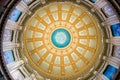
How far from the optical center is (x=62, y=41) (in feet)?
113

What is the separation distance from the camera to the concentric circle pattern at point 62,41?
3075cm

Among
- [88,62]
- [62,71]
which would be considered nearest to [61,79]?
[62,71]

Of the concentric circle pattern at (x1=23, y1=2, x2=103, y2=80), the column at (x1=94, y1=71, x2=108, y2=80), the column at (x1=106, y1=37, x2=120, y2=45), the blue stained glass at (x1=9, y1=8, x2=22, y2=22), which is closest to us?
the blue stained glass at (x1=9, y1=8, x2=22, y2=22)

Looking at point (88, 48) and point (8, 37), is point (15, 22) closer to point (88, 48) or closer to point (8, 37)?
point (8, 37)

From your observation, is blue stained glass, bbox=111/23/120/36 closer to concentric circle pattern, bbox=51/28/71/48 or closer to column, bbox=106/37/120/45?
column, bbox=106/37/120/45

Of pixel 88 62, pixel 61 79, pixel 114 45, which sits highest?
pixel 114 45

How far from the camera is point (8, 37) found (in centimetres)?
2330

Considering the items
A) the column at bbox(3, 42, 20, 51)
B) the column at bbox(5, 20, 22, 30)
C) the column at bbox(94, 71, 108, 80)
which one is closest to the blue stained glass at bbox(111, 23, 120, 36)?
the column at bbox(94, 71, 108, 80)

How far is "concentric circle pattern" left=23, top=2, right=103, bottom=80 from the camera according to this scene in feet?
101

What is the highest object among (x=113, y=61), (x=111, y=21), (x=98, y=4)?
(x=98, y=4)

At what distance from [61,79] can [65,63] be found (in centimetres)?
362

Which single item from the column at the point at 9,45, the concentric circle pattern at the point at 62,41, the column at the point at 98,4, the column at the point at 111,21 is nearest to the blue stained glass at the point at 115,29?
the column at the point at 111,21

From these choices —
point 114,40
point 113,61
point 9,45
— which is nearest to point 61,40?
point 114,40

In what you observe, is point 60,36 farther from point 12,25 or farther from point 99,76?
point 12,25
